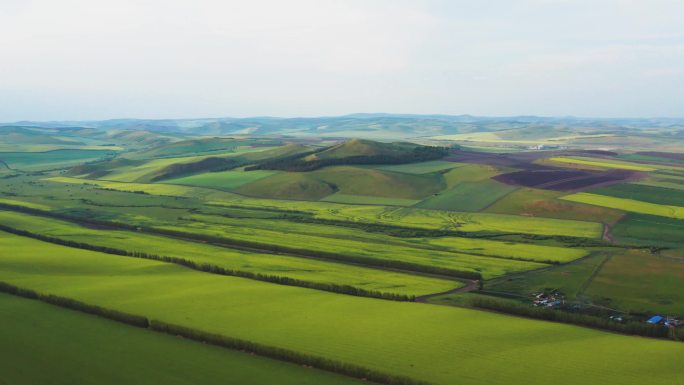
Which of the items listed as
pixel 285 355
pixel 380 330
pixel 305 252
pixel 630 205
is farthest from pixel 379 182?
pixel 285 355

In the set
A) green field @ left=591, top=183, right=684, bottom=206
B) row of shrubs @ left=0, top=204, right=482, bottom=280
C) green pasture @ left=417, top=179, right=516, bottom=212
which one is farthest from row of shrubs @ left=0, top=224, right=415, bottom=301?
green field @ left=591, top=183, right=684, bottom=206

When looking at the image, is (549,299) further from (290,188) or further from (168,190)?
(168,190)

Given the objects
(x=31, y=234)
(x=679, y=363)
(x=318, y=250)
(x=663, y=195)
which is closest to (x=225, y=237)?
(x=318, y=250)

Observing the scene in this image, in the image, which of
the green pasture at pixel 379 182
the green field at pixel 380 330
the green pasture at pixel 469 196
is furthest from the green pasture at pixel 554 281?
the green pasture at pixel 379 182

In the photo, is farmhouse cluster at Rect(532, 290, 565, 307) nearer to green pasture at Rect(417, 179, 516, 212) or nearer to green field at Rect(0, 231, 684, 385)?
green field at Rect(0, 231, 684, 385)

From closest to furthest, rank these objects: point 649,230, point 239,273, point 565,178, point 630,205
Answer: point 239,273 < point 649,230 < point 630,205 < point 565,178

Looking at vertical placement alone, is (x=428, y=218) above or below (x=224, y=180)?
below

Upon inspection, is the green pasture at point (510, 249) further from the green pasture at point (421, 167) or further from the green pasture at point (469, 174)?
the green pasture at point (421, 167)
